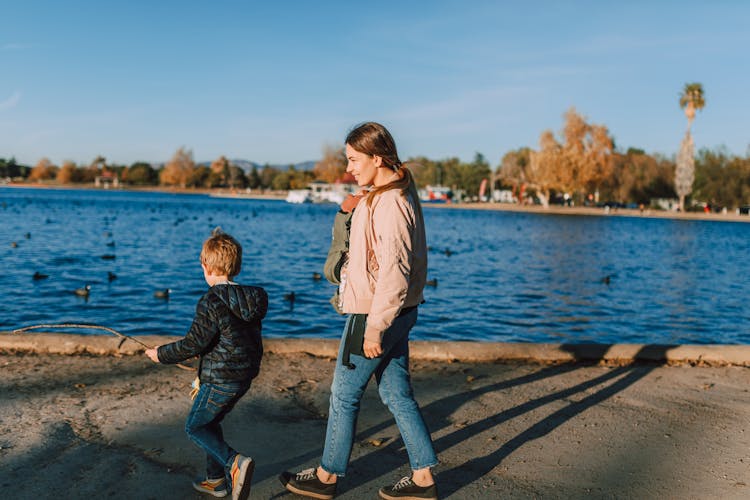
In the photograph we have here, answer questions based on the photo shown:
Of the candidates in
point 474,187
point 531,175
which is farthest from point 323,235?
point 474,187

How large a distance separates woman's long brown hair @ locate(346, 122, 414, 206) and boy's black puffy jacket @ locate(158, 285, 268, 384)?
33.5 inches

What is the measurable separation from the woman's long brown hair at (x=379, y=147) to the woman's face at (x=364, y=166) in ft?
0.07

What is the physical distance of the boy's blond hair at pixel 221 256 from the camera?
146 inches

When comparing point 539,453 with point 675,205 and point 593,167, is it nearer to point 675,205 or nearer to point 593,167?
point 593,167

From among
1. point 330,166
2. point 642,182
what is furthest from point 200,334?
point 330,166

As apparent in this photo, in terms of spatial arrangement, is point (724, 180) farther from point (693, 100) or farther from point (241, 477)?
point (241, 477)

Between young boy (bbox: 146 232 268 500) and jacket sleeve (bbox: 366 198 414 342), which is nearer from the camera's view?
jacket sleeve (bbox: 366 198 414 342)

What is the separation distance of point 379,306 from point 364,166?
2.52 ft

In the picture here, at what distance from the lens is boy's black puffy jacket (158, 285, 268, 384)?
3596 millimetres

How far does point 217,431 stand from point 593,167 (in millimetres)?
89893

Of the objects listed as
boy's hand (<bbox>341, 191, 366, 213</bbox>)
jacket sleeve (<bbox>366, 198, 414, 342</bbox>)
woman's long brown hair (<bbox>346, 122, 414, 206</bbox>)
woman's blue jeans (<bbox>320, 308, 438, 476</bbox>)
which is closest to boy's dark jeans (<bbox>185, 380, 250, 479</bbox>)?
woman's blue jeans (<bbox>320, 308, 438, 476</bbox>)

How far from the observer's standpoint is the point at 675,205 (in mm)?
96125

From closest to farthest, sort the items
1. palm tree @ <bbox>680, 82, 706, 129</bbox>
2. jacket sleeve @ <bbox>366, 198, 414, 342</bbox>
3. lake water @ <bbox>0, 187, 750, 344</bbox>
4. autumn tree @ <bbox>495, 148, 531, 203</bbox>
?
1. jacket sleeve @ <bbox>366, 198, 414, 342</bbox>
2. lake water @ <bbox>0, 187, 750, 344</bbox>
3. palm tree @ <bbox>680, 82, 706, 129</bbox>
4. autumn tree @ <bbox>495, 148, 531, 203</bbox>

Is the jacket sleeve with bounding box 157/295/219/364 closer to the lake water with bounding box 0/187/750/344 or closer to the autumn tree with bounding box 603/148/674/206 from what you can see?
the lake water with bounding box 0/187/750/344
